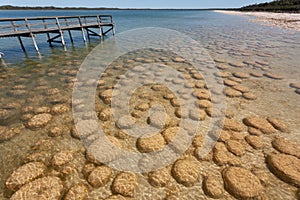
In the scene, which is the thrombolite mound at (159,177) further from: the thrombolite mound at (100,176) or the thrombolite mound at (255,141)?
the thrombolite mound at (255,141)

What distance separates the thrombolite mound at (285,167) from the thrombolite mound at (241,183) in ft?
2.17

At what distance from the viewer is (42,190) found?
142 inches

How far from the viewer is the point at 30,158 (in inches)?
176

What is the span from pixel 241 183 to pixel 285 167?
137 centimetres

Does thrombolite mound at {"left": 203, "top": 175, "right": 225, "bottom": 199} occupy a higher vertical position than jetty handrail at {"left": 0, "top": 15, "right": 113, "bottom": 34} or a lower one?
lower

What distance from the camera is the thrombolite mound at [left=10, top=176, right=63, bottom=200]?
11.3 feet

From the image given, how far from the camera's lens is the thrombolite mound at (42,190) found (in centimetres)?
346

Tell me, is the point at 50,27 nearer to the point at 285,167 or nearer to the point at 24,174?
the point at 24,174

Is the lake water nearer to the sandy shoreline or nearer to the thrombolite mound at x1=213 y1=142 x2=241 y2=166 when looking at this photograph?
the thrombolite mound at x1=213 y1=142 x2=241 y2=166

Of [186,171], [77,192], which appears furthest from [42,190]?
[186,171]

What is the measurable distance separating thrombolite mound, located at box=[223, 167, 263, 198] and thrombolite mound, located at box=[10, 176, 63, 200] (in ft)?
13.0

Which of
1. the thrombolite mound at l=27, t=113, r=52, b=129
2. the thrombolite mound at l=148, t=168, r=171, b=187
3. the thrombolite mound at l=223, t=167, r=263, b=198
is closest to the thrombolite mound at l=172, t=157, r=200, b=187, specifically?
the thrombolite mound at l=148, t=168, r=171, b=187

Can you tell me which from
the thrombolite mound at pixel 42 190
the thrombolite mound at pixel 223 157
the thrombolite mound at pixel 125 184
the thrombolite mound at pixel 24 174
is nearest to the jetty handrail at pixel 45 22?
the thrombolite mound at pixel 24 174

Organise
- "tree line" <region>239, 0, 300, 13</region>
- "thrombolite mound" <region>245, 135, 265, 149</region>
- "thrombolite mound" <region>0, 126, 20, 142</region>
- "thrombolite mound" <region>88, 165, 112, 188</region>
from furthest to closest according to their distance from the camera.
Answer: "tree line" <region>239, 0, 300, 13</region>, "thrombolite mound" <region>0, 126, 20, 142</region>, "thrombolite mound" <region>245, 135, 265, 149</region>, "thrombolite mound" <region>88, 165, 112, 188</region>
